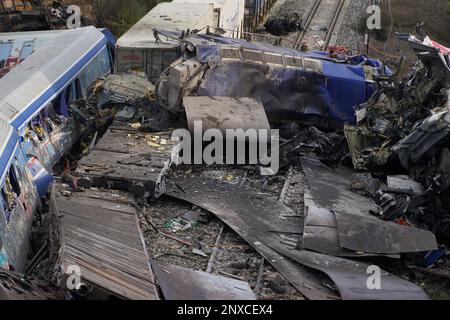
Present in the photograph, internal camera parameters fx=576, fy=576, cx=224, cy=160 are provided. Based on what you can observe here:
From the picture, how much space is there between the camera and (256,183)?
33.8 ft

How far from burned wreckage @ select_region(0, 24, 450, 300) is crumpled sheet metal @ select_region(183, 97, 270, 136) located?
32 millimetres

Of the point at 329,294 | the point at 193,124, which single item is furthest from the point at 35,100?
the point at 329,294

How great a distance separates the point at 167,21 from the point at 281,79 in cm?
459

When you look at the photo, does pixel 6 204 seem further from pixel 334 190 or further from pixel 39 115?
pixel 334 190

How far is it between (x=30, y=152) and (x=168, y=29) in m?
6.04

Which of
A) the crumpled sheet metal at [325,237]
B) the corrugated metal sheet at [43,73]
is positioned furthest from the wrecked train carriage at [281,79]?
the crumpled sheet metal at [325,237]

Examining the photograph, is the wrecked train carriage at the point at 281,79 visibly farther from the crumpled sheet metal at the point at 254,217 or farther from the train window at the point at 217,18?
the train window at the point at 217,18

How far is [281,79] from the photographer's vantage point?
40.9ft

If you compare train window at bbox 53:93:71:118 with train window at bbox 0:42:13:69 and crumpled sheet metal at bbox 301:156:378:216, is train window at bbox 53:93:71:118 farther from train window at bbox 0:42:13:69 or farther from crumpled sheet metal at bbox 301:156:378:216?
crumpled sheet metal at bbox 301:156:378:216

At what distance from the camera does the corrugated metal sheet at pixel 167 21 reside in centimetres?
1359

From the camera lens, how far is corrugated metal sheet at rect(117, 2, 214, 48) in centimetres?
1359

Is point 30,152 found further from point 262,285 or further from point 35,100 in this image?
point 262,285

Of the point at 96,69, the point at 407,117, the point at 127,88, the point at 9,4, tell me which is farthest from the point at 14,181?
the point at 9,4

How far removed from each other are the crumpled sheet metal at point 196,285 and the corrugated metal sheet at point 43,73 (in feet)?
15.4
